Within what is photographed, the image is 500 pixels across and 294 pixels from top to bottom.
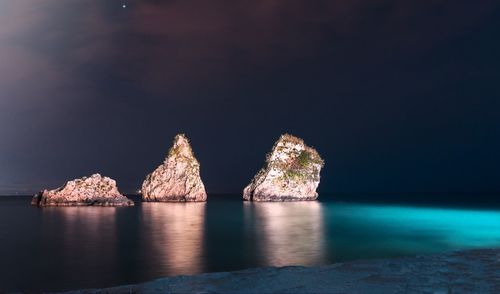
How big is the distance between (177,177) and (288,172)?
104 ft

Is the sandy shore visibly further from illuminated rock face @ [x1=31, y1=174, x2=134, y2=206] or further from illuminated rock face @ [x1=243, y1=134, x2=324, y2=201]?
illuminated rock face @ [x1=243, y1=134, x2=324, y2=201]

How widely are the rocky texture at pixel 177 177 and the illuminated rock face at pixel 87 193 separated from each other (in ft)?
64.3

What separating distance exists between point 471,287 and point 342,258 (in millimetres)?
21337

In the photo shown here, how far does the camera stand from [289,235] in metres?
48.8

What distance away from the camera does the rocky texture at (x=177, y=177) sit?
12669cm

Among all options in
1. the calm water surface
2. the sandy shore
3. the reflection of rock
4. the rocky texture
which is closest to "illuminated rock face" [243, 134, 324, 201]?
the rocky texture

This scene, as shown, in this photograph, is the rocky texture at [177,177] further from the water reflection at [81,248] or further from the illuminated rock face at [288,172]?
the water reflection at [81,248]

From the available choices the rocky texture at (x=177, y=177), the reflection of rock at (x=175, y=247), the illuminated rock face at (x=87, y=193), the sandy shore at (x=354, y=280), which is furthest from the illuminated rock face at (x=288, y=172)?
the sandy shore at (x=354, y=280)

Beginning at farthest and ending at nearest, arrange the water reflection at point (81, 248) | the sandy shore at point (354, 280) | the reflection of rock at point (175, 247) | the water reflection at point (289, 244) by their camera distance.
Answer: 1. the water reflection at point (289, 244)
2. the reflection of rock at point (175, 247)
3. the water reflection at point (81, 248)
4. the sandy shore at point (354, 280)

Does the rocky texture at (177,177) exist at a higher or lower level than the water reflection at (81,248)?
higher

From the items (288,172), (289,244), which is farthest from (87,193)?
(289,244)

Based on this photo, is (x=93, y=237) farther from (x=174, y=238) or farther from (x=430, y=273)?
(x=430, y=273)

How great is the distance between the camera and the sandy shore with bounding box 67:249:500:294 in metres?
12.2

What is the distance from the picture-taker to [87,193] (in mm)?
108438
